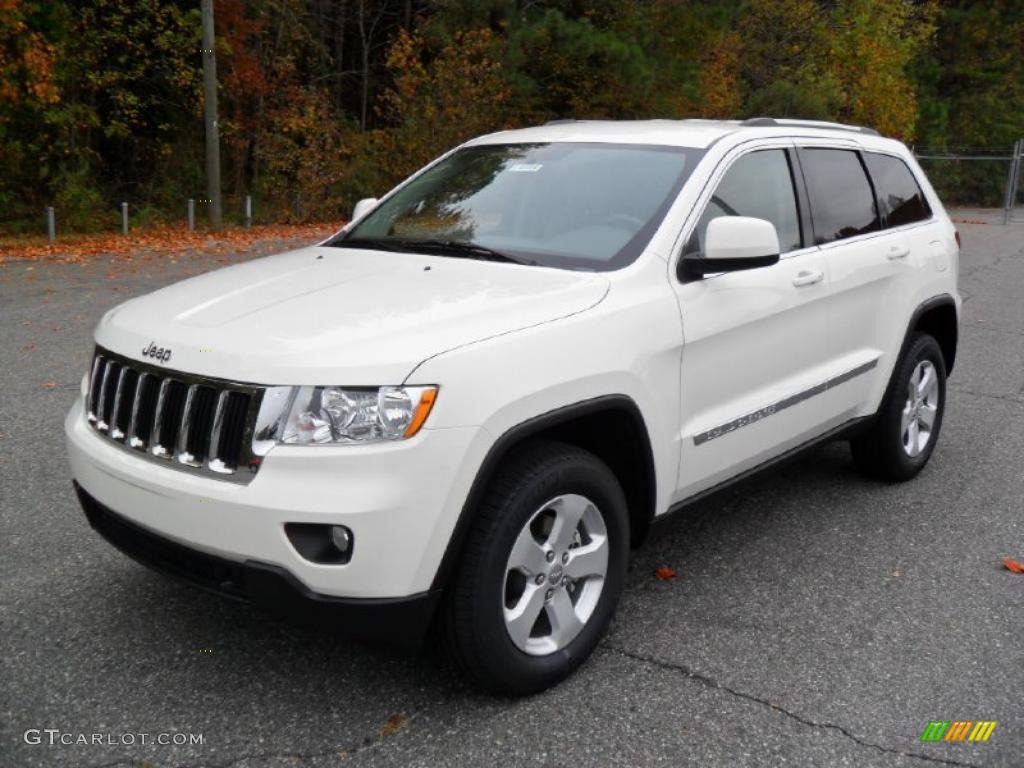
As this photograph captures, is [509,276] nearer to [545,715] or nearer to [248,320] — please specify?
[248,320]

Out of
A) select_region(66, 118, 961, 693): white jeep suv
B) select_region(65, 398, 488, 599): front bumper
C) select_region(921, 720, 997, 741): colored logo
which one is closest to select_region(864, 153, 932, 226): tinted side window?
select_region(66, 118, 961, 693): white jeep suv

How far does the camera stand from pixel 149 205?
27.2 m

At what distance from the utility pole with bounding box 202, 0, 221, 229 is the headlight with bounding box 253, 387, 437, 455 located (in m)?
20.2

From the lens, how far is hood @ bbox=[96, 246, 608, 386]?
2904 millimetres

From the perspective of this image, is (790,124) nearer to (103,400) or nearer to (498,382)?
(498,382)

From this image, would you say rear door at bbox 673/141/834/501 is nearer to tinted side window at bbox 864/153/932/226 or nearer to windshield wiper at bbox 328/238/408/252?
tinted side window at bbox 864/153/932/226

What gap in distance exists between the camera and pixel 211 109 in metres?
21.7

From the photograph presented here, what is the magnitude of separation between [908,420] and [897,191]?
1182 millimetres

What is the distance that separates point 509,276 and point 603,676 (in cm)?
138

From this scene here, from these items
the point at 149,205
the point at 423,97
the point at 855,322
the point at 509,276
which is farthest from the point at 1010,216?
the point at 509,276

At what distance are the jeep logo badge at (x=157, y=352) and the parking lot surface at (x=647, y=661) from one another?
0.95 meters

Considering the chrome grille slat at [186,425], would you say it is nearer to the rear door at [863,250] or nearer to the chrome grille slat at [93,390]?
the chrome grille slat at [93,390]

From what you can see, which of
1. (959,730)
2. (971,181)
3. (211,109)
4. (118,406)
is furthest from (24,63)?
(971,181)

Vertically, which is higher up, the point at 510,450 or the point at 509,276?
the point at 509,276
